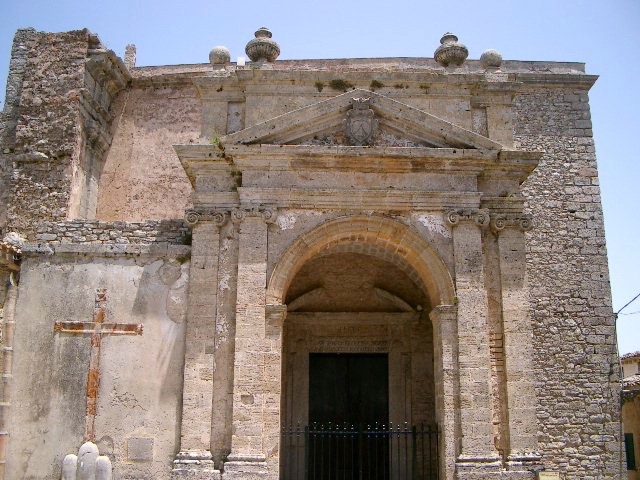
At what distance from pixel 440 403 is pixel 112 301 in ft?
15.7

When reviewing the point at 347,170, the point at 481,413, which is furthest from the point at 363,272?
the point at 481,413

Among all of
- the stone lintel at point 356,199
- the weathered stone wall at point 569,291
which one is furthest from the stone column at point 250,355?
the weathered stone wall at point 569,291

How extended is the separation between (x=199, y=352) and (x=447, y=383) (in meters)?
3.37

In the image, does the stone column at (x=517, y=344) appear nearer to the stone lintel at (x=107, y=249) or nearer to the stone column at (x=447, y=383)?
the stone column at (x=447, y=383)

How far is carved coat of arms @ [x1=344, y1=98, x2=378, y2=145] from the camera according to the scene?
9852 mm

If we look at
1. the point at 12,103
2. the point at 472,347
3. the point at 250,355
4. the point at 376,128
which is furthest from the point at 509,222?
the point at 12,103

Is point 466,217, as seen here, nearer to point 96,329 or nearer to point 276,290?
point 276,290

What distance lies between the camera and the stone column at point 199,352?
877cm

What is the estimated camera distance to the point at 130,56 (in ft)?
56.8

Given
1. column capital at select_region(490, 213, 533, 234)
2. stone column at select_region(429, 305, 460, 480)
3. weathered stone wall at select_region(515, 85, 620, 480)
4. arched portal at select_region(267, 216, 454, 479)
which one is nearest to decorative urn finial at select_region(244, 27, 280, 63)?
arched portal at select_region(267, 216, 454, 479)

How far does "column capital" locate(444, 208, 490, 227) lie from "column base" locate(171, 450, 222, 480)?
179 inches

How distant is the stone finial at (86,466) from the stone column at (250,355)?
168 cm

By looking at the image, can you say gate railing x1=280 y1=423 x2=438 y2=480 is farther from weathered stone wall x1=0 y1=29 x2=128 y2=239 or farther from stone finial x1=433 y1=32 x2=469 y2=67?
weathered stone wall x1=0 y1=29 x2=128 y2=239

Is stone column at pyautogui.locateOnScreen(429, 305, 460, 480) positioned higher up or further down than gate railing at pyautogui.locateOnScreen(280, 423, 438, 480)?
higher up
